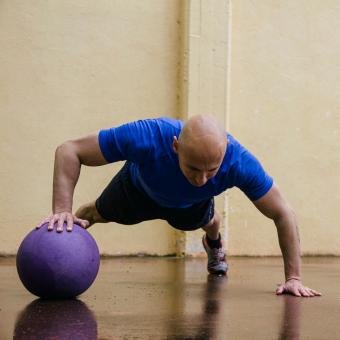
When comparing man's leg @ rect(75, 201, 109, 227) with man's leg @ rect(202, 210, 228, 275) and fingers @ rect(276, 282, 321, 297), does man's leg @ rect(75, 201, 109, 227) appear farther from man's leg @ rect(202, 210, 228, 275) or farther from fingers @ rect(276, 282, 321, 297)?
fingers @ rect(276, 282, 321, 297)

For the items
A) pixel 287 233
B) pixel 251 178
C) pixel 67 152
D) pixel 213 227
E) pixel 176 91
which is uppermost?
pixel 176 91

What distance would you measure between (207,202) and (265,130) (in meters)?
3.11

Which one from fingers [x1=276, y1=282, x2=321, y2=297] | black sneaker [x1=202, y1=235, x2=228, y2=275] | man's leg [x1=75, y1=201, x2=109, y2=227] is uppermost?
man's leg [x1=75, y1=201, x2=109, y2=227]

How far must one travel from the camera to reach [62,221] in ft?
11.6

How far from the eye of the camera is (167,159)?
3.87m

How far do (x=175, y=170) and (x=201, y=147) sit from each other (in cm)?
50

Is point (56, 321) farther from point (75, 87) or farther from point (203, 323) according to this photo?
point (75, 87)

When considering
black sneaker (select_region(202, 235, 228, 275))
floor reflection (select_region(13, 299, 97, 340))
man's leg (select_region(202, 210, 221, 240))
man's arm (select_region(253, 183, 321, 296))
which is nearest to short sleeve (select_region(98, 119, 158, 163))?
man's arm (select_region(253, 183, 321, 296))

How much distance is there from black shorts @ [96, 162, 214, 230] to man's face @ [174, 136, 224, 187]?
0.77 metres

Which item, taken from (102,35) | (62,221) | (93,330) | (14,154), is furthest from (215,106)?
(93,330)

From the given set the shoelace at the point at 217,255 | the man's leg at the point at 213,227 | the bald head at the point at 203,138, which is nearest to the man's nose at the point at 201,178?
the bald head at the point at 203,138

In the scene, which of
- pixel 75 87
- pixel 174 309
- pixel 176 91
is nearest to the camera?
pixel 174 309

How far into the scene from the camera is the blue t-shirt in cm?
384

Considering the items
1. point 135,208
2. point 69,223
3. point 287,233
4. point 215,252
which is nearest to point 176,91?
point 215,252
